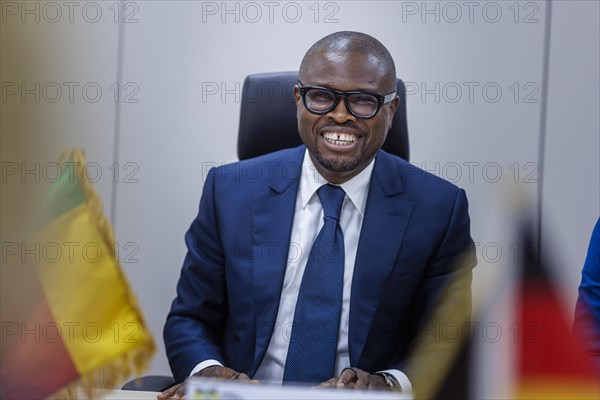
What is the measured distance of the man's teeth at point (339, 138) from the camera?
5.89 feet

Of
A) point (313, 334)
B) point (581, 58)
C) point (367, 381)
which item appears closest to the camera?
point (367, 381)

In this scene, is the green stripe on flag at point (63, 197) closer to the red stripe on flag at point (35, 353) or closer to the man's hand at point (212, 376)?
the red stripe on flag at point (35, 353)

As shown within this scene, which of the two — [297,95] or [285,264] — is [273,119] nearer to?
[297,95]

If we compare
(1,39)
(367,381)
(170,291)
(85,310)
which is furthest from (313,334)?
(1,39)

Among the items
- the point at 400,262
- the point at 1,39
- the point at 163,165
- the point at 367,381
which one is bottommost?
the point at 367,381

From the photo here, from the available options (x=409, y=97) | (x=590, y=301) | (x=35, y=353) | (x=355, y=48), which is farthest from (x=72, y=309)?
(x=409, y=97)

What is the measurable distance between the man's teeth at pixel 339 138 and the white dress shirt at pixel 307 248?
0.29 ft

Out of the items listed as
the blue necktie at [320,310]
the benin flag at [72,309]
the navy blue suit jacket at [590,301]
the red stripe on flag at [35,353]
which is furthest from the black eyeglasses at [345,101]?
the red stripe on flag at [35,353]

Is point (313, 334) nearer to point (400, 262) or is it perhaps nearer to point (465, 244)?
point (400, 262)

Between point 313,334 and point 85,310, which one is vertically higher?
point 85,310

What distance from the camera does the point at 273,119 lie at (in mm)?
1911

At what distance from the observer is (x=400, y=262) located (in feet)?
5.82

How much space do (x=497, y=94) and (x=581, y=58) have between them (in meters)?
0.28

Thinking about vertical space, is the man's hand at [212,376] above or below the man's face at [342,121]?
below
